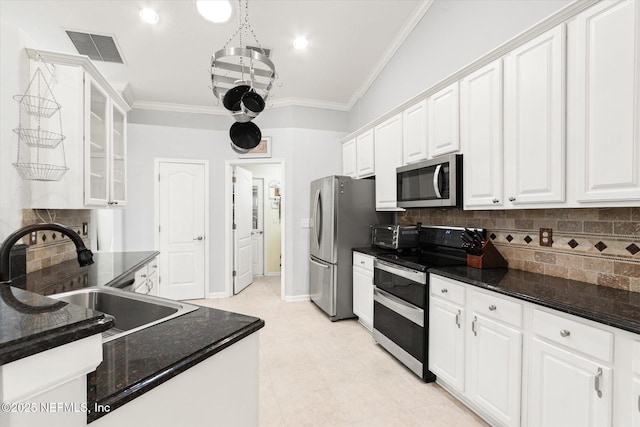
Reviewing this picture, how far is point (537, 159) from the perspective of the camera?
178 cm

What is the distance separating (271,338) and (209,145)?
9.89 feet

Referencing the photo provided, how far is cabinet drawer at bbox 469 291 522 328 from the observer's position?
5.39ft

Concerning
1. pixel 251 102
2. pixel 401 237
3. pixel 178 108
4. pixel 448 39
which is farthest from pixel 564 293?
pixel 178 108

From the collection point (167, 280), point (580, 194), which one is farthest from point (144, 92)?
point (580, 194)

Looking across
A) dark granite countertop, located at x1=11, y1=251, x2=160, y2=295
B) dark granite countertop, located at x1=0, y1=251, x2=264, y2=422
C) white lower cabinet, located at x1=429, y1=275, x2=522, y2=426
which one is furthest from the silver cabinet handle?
dark granite countertop, located at x1=11, y1=251, x2=160, y2=295

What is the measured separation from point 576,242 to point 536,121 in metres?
0.76

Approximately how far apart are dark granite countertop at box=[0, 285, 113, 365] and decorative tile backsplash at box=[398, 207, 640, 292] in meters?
2.25

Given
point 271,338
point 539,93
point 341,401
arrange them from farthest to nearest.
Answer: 1. point 271,338
2. point 341,401
3. point 539,93

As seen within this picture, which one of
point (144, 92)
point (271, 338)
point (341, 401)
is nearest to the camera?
point (341, 401)

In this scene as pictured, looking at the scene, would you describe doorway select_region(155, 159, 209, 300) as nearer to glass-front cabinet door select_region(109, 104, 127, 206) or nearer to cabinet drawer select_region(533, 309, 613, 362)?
glass-front cabinet door select_region(109, 104, 127, 206)

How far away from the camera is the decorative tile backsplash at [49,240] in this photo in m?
2.09

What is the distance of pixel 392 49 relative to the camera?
3574 millimetres

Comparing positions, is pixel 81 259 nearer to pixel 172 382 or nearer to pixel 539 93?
pixel 172 382

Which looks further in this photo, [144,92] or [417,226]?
[144,92]
